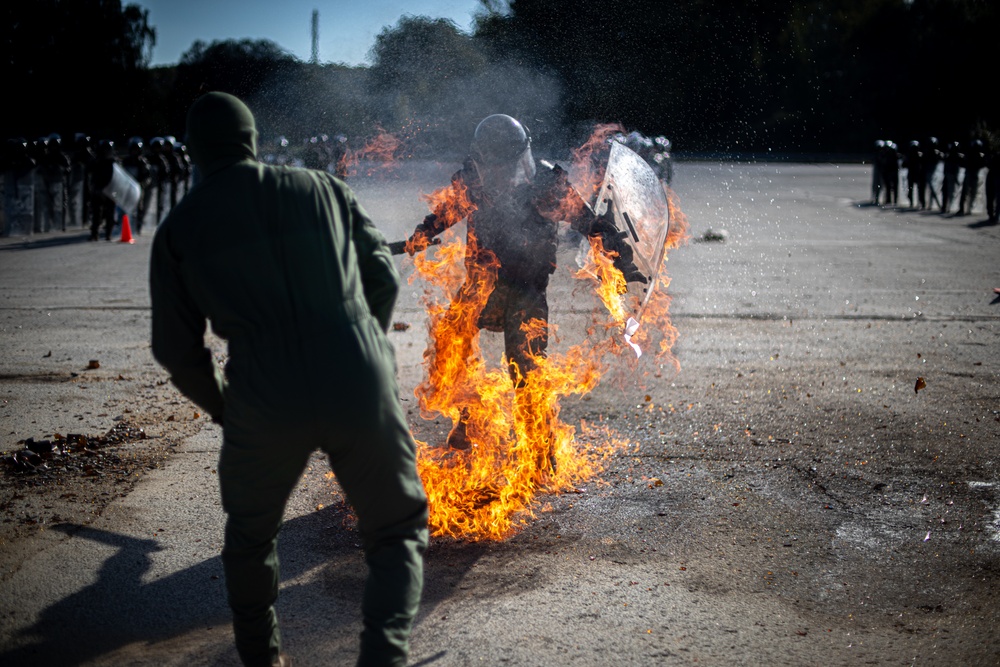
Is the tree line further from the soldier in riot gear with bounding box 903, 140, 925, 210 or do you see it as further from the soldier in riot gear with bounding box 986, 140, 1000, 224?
the soldier in riot gear with bounding box 986, 140, 1000, 224

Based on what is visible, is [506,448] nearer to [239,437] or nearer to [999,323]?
[239,437]

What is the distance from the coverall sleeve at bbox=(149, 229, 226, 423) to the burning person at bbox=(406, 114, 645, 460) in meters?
1.91

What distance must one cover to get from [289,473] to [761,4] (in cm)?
4009

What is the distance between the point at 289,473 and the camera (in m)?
2.38

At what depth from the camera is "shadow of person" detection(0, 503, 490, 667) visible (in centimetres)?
293

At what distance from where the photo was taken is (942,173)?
24391 millimetres

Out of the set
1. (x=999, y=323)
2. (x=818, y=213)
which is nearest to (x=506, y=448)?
(x=999, y=323)

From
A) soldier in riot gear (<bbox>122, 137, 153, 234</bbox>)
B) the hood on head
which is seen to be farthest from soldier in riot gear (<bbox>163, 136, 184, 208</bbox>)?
the hood on head

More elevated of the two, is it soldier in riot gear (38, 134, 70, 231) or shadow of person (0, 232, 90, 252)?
soldier in riot gear (38, 134, 70, 231)

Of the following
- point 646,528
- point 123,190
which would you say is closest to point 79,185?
point 123,190

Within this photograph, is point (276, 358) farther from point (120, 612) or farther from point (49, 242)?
point (49, 242)

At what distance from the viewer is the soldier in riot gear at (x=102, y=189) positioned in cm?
1652

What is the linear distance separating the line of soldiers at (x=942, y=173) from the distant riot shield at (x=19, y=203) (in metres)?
21.4

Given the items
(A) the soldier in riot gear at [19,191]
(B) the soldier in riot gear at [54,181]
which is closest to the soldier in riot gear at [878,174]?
(B) the soldier in riot gear at [54,181]
